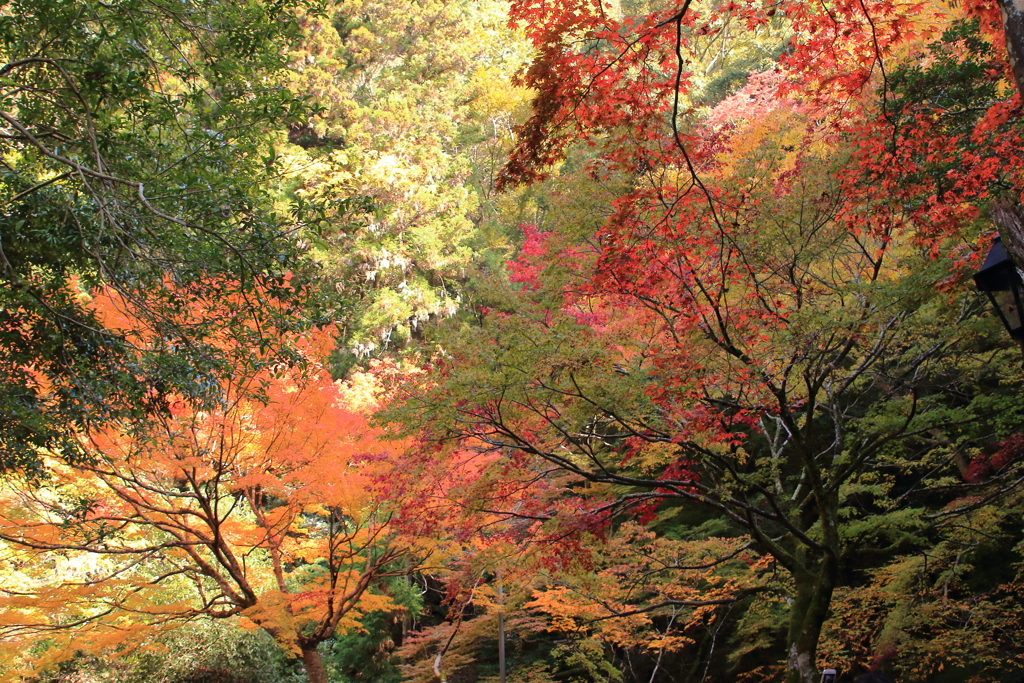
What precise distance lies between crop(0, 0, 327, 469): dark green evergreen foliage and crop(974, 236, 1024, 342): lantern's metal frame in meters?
4.59

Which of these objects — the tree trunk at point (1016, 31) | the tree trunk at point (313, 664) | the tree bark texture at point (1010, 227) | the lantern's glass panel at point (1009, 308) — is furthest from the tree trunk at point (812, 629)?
the tree trunk at point (313, 664)

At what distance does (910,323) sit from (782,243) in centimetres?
126

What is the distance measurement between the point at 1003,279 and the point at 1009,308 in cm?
14

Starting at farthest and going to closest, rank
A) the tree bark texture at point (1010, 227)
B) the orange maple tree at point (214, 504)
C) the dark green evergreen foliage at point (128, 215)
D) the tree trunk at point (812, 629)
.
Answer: the orange maple tree at point (214, 504), the tree trunk at point (812, 629), the dark green evergreen foliage at point (128, 215), the tree bark texture at point (1010, 227)

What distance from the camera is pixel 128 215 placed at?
4961mm

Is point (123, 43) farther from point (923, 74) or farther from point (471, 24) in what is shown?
point (471, 24)

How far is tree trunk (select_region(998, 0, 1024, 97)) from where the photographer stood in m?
2.44

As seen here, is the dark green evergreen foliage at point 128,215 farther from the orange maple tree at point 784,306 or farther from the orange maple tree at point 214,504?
the orange maple tree at point 784,306

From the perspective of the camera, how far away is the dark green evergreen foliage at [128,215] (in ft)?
16.8

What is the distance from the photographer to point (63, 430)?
5.75 metres

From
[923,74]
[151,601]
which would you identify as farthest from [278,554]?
[923,74]

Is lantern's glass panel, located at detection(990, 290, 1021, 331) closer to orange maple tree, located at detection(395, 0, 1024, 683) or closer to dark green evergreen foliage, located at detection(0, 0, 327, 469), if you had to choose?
orange maple tree, located at detection(395, 0, 1024, 683)

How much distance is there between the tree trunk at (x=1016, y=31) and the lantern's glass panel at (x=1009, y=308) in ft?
3.90

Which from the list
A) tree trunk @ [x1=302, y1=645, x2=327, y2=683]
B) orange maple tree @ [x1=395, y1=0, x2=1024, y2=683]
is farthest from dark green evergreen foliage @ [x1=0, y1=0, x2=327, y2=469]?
tree trunk @ [x1=302, y1=645, x2=327, y2=683]
